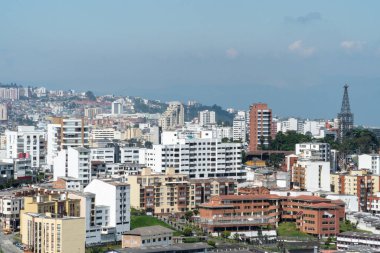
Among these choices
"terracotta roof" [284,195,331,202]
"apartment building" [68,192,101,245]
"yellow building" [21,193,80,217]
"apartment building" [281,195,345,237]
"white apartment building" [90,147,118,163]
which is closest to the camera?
"yellow building" [21,193,80,217]

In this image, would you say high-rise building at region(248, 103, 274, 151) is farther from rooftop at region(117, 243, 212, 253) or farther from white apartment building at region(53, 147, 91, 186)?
rooftop at region(117, 243, 212, 253)

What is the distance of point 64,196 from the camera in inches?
964

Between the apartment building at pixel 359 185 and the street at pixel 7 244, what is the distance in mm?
10793

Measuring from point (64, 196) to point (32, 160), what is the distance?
11918mm

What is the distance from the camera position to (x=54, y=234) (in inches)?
872

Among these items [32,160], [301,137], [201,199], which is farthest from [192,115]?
[201,199]

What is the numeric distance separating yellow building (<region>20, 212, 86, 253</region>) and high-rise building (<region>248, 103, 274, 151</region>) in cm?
2187

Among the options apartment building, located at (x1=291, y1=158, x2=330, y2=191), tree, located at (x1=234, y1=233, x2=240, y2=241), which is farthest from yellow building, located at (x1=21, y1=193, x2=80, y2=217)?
apartment building, located at (x1=291, y1=158, x2=330, y2=191)

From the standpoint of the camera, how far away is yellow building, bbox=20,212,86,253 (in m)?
22.1

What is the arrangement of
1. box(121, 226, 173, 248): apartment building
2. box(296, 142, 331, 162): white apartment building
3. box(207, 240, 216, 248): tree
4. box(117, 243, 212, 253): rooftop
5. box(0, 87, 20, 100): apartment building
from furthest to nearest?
box(0, 87, 20, 100): apartment building
box(296, 142, 331, 162): white apartment building
box(207, 240, 216, 248): tree
box(121, 226, 173, 248): apartment building
box(117, 243, 212, 253): rooftop

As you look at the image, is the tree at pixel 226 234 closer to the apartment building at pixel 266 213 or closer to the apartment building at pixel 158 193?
the apartment building at pixel 266 213

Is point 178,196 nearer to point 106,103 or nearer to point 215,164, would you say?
point 215,164

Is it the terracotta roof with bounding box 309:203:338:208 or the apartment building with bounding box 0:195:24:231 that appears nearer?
the apartment building with bounding box 0:195:24:231

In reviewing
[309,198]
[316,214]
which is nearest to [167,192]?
[309,198]
